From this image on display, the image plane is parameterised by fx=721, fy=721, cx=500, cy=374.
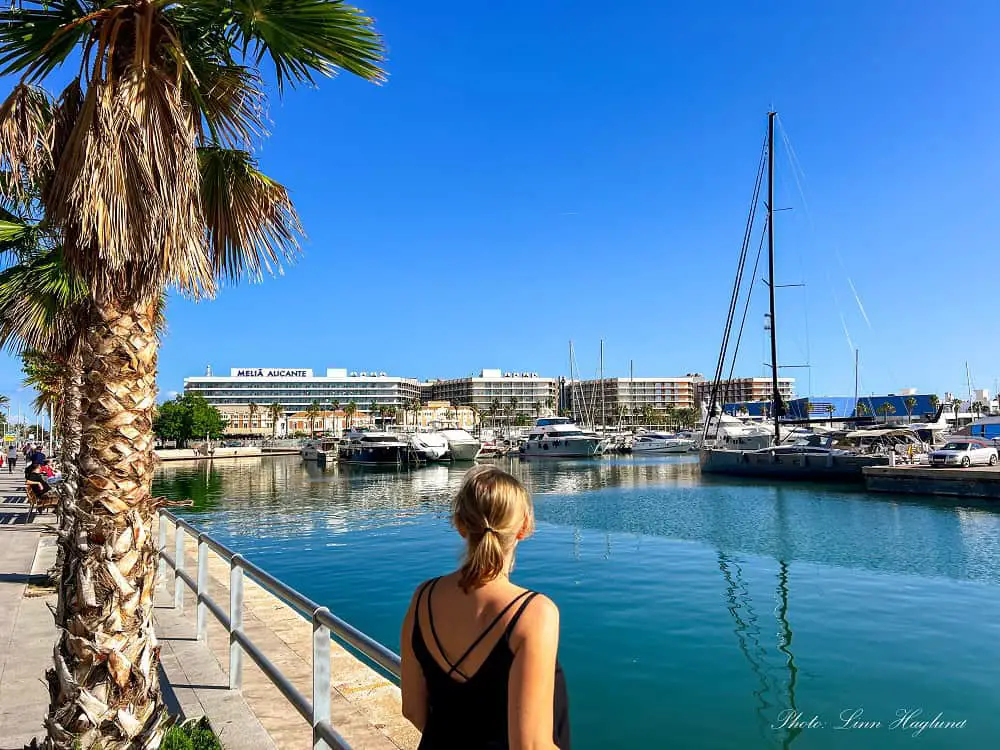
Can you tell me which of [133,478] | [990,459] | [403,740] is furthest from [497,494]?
[990,459]

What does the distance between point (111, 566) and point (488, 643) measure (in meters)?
3.30

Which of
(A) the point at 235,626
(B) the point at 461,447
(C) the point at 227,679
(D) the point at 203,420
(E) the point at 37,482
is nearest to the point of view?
(A) the point at 235,626

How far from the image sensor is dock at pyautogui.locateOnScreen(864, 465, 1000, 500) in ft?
103

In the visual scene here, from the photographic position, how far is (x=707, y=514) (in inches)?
1121

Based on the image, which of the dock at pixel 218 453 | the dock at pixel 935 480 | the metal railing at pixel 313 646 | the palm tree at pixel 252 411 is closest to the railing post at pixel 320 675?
the metal railing at pixel 313 646

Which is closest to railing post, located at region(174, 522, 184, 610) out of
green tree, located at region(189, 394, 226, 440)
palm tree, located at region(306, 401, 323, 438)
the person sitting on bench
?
the person sitting on bench

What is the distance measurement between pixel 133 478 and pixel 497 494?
3.31m

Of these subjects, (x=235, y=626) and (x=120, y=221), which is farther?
(x=235, y=626)

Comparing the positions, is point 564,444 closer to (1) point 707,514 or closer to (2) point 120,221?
(1) point 707,514

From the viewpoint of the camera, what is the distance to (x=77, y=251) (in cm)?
454

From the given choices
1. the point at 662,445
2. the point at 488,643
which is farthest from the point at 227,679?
the point at 662,445

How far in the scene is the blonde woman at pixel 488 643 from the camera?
6.37 ft

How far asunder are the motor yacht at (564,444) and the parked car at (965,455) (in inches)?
1855

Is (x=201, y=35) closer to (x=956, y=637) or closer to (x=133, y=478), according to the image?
(x=133, y=478)
